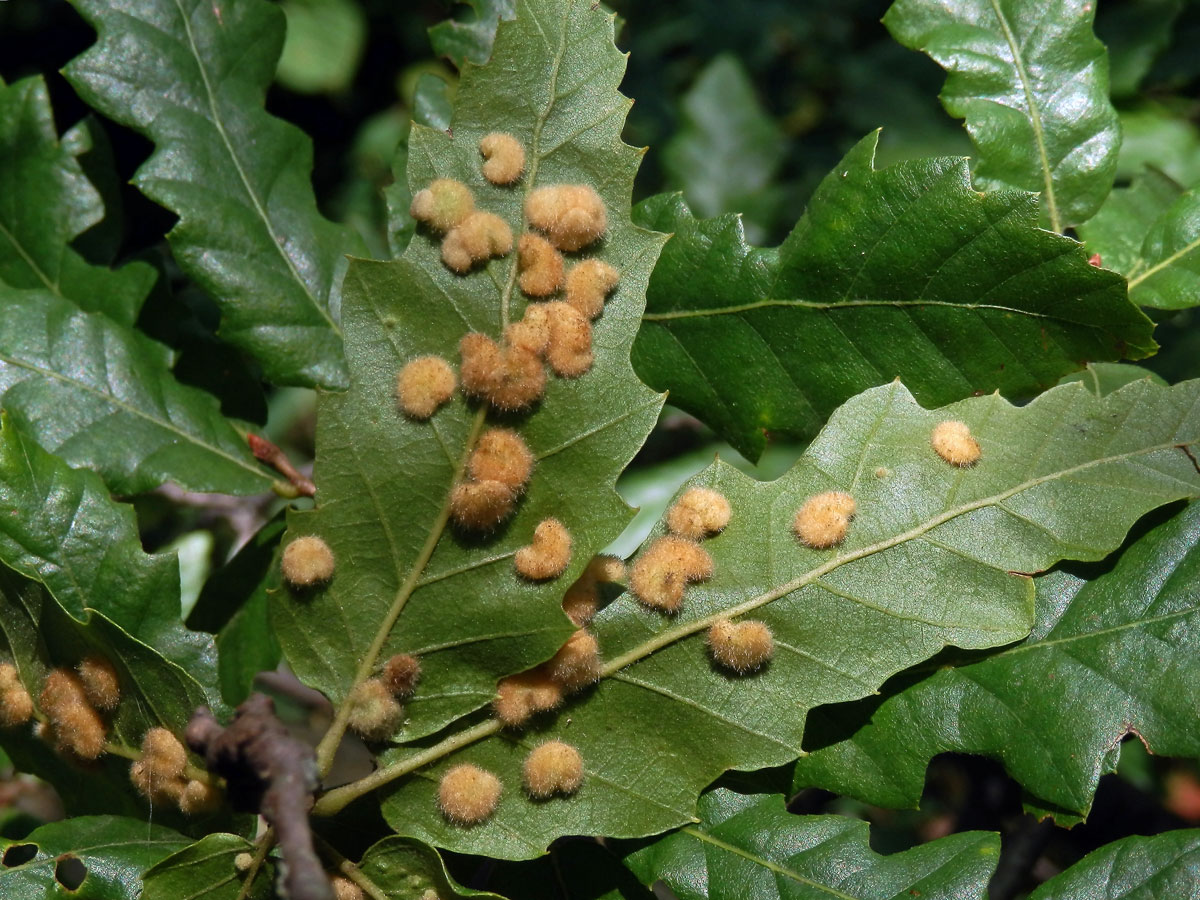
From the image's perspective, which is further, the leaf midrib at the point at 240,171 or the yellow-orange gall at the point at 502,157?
the leaf midrib at the point at 240,171

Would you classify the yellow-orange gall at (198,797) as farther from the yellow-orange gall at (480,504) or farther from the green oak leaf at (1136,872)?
the green oak leaf at (1136,872)

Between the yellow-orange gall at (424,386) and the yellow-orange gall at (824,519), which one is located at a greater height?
the yellow-orange gall at (424,386)

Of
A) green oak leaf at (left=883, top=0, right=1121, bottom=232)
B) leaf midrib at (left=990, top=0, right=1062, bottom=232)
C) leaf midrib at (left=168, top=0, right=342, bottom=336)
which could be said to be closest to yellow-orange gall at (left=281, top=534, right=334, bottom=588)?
leaf midrib at (left=168, top=0, right=342, bottom=336)

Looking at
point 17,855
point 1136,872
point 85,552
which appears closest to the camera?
point 1136,872

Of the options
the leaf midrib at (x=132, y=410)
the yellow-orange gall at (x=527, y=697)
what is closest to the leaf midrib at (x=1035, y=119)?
the yellow-orange gall at (x=527, y=697)

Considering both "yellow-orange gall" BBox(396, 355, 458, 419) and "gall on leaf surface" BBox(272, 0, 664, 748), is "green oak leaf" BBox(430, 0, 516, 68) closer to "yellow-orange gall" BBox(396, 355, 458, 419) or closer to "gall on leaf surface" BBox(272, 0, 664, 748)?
"gall on leaf surface" BBox(272, 0, 664, 748)

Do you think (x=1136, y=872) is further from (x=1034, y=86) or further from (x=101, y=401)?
(x=101, y=401)

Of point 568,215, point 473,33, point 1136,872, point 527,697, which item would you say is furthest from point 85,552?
point 1136,872
